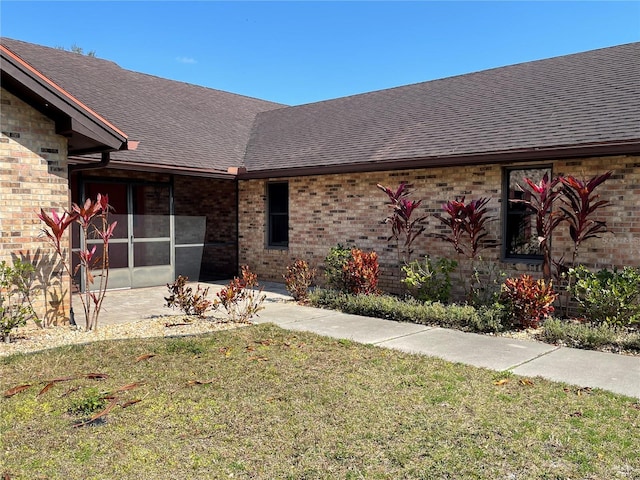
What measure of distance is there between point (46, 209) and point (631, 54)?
37.4 feet

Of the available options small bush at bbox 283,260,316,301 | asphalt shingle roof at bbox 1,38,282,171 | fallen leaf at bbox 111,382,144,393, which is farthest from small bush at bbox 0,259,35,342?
small bush at bbox 283,260,316,301

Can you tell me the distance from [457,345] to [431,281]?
264cm

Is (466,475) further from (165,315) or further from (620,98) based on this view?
(620,98)

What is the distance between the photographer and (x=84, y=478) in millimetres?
3109

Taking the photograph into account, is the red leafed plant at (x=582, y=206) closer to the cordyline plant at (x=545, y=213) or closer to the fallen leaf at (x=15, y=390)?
the cordyline plant at (x=545, y=213)

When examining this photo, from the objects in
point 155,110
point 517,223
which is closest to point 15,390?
point 517,223

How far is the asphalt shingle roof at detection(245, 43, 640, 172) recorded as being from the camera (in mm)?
8711

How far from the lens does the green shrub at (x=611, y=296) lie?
Result: 272 inches

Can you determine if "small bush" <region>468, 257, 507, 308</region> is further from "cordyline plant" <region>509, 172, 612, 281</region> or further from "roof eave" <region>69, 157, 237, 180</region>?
"roof eave" <region>69, 157, 237, 180</region>

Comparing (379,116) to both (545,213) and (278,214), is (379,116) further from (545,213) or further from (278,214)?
(545,213)

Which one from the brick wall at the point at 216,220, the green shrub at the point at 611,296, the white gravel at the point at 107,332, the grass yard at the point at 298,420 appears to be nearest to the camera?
the grass yard at the point at 298,420

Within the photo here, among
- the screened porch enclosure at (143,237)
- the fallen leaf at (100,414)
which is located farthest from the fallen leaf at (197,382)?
the screened porch enclosure at (143,237)

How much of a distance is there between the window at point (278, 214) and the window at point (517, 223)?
5.60m

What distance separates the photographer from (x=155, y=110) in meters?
13.7
